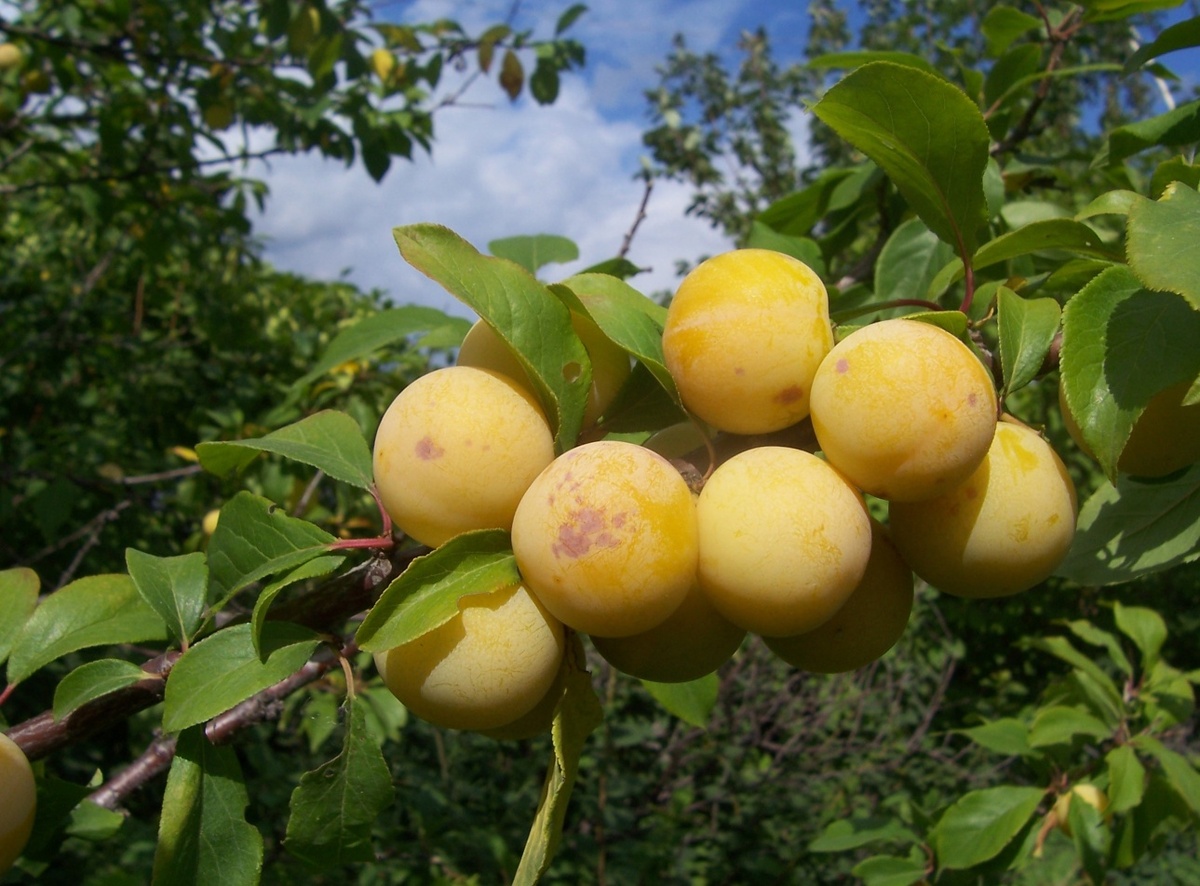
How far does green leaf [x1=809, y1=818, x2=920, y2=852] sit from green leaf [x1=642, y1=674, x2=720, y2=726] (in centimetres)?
103

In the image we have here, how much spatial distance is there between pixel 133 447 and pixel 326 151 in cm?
149

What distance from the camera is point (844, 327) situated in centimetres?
65

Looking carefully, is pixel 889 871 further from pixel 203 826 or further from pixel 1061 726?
pixel 203 826

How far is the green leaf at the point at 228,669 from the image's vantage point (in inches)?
23.0

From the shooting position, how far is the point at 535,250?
3.82 ft

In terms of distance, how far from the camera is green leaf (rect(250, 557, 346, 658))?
0.55 metres

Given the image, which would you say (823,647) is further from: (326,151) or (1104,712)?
(326,151)

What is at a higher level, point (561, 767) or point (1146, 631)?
point (561, 767)

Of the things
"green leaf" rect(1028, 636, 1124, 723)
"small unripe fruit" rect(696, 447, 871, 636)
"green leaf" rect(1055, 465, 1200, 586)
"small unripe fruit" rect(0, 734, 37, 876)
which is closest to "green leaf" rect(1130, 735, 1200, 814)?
"green leaf" rect(1028, 636, 1124, 723)

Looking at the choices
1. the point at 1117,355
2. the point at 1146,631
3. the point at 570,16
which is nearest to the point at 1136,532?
the point at 1117,355

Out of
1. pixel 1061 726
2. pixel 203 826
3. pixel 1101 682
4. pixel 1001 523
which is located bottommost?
pixel 1101 682

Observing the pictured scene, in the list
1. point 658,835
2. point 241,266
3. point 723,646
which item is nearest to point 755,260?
→ point 723,646

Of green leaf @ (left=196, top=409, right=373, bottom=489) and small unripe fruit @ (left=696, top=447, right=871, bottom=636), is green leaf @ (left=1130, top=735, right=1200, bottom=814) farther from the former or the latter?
green leaf @ (left=196, top=409, right=373, bottom=489)

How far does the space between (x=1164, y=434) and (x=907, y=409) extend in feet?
0.83
